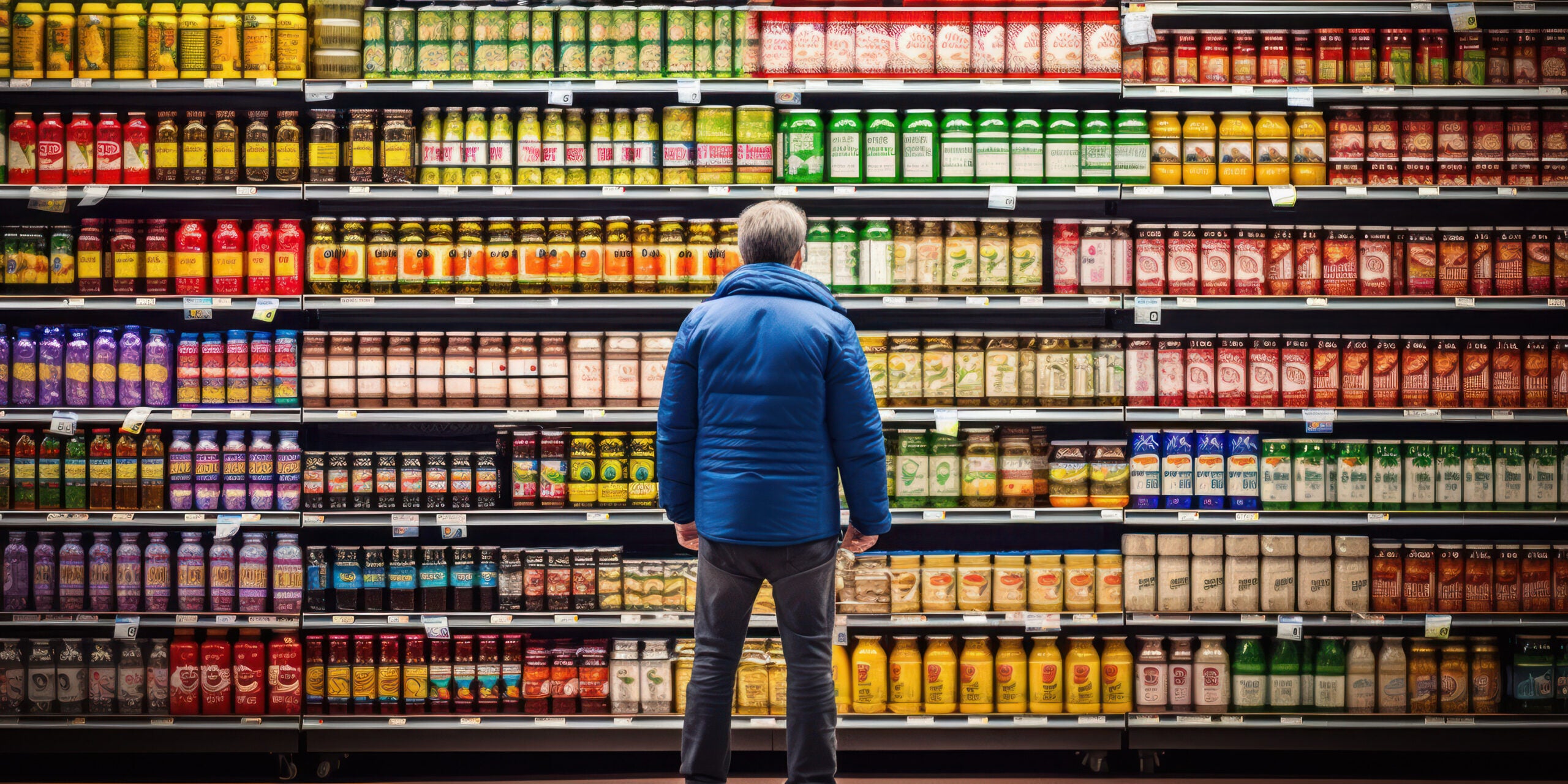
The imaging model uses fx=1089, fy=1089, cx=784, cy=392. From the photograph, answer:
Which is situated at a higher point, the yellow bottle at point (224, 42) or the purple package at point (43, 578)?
the yellow bottle at point (224, 42)

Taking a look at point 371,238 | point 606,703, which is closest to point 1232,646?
point 606,703

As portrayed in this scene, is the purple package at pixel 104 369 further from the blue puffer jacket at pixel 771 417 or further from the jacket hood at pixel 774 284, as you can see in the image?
the jacket hood at pixel 774 284

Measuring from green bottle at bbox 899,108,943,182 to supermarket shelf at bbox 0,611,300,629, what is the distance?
267cm

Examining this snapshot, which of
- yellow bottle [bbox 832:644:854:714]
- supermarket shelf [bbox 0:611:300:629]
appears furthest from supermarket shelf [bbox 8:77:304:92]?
yellow bottle [bbox 832:644:854:714]

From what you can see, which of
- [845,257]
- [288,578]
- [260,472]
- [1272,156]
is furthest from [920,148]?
[288,578]

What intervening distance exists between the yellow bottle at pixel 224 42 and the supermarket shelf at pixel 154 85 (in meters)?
0.04

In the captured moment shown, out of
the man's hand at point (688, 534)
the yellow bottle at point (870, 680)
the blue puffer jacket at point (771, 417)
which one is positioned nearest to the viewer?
the blue puffer jacket at point (771, 417)

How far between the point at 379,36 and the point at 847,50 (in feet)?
5.46

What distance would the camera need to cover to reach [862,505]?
264cm

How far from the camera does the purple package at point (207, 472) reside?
3834 millimetres

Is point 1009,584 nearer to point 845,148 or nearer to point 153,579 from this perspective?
point 845,148

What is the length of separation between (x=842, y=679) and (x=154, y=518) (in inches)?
97.8

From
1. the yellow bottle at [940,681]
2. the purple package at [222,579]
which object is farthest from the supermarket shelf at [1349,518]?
the purple package at [222,579]

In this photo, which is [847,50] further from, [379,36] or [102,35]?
[102,35]
